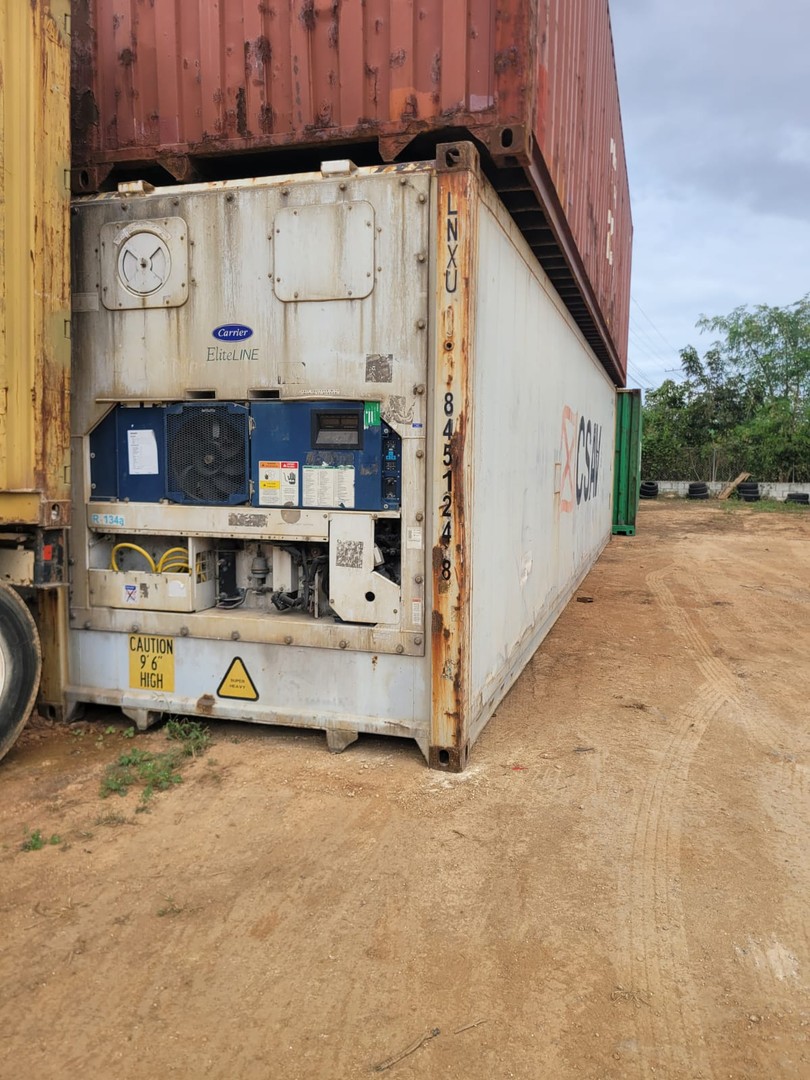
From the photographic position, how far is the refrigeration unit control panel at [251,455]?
4320 mm

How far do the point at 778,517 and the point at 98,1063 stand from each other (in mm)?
24484

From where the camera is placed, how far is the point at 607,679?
6.42 metres

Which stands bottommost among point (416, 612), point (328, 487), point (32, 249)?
point (416, 612)

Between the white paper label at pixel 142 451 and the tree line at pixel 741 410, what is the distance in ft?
99.0

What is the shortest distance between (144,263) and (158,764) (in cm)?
288

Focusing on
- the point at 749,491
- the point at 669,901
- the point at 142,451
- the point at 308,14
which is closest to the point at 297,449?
the point at 142,451

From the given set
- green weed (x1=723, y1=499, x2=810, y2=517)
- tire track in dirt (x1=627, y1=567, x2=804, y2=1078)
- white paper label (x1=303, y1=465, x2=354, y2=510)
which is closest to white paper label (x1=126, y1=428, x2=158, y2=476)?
white paper label (x1=303, y1=465, x2=354, y2=510)

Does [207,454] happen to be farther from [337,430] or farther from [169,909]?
[169,909]

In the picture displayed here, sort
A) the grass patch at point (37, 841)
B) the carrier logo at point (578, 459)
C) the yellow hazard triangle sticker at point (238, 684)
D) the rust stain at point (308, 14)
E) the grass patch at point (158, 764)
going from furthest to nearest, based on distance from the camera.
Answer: the carrier logo at point (578, 459), the yellow hazard triangle sticker at point (238, 684), the rust stain at point (308, 14), the grass patch at point (158, 764), the grass patch at point (37, 841)

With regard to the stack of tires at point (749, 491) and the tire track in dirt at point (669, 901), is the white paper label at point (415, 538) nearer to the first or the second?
the tire track in dirt at point (669, 901)

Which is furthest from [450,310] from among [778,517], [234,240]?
[778,517]

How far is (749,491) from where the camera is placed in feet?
97.1

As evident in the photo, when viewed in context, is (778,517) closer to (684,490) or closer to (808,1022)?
(684,490)

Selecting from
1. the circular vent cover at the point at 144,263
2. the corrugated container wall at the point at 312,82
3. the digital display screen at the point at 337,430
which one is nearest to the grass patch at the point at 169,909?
the digital display screen at the point at 337,430
